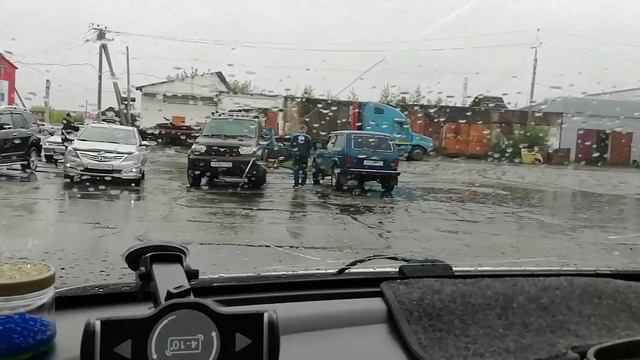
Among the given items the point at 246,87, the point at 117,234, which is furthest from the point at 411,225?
the point at 117,234

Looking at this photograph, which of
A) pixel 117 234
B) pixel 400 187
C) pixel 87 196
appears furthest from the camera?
pixel 400 187

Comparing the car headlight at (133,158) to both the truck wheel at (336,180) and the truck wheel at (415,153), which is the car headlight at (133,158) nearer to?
the truck wheel at (336,180)

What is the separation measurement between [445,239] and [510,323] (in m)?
4.70

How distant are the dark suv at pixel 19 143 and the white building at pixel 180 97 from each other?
152 cm

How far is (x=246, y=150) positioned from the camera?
12.1 metres

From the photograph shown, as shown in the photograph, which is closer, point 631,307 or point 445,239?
point 631,307

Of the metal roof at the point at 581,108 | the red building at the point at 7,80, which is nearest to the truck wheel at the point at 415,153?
the metal roof at the point at 581,108

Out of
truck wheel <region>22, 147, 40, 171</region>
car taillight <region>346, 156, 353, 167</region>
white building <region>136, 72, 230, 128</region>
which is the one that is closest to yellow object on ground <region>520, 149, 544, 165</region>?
car taillight <region>346, 156, 353, 167</region>

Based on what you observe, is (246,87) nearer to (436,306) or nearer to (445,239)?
(445,239)

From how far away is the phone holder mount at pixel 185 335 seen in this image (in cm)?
138

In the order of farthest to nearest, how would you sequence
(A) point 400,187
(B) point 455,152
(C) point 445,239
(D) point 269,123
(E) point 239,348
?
(B) point 455,152
(A) point 400,187
(D) point 269,123
(C) point 445,239
(E) point 239,348

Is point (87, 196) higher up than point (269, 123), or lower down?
lower down

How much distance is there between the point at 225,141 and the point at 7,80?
312 inches

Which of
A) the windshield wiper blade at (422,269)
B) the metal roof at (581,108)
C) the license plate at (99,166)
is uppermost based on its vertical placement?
the metal roof at (581,108)
